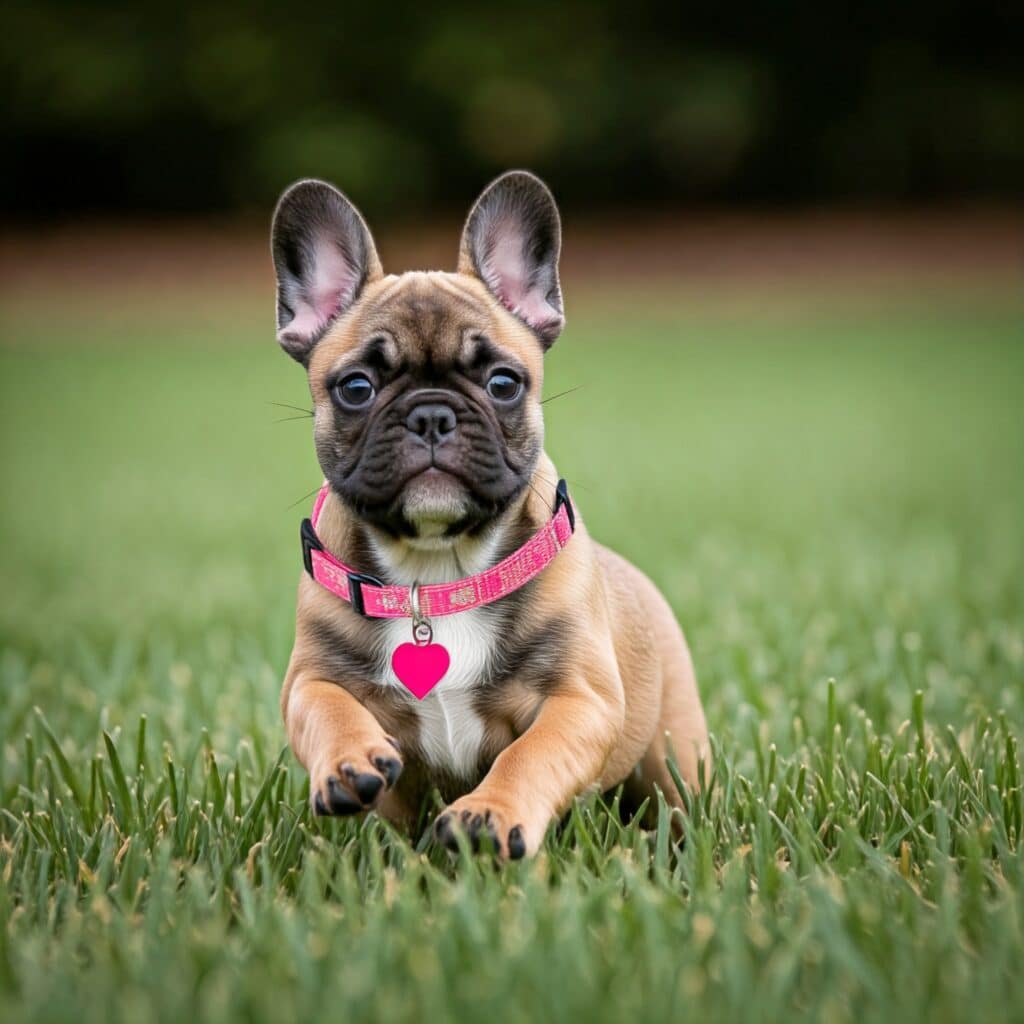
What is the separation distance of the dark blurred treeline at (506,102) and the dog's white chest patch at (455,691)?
1180 inches

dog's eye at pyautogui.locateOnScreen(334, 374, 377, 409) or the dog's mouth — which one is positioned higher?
dog's eye at pyautogui.locateOnScreen(334, 374, 377, 409)

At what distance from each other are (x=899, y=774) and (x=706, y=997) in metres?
1.53

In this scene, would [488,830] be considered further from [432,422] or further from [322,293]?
[322,293]

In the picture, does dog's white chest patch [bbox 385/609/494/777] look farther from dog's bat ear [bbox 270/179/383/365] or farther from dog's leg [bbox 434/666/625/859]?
dog's bat ear [bbox 270/179/383/365]

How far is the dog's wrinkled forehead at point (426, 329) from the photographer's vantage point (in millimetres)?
3625

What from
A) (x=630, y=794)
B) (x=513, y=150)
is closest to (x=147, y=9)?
(x=513, y=150)

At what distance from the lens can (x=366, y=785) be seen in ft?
9.96

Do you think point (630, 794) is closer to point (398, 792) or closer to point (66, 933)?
point (398, 792)

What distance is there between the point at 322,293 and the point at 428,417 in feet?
2.48

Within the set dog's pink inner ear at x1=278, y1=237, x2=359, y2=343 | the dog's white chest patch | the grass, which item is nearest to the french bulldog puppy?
the dog's white chest patch

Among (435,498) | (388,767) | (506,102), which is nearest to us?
(388,767)

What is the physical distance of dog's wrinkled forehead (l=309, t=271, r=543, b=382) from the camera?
3625 mm

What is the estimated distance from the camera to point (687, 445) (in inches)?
541

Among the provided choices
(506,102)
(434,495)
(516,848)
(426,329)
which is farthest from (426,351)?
(506,102)
